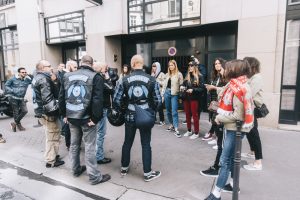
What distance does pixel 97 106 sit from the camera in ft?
12.2

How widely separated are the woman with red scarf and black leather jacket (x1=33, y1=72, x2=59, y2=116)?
2886 mm

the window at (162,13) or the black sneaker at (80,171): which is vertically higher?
the window at (162,13)

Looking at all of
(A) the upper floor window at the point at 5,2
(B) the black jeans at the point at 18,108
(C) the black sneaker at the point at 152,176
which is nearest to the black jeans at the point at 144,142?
(C) the black sneaker at the point at 152,176

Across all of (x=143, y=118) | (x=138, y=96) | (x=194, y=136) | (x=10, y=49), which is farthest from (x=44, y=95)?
(x=10, y=49)

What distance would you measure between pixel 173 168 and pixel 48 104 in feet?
8.14

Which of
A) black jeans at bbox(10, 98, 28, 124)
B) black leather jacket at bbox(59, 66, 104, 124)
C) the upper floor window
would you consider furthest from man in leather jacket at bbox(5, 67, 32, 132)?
the upper floor window

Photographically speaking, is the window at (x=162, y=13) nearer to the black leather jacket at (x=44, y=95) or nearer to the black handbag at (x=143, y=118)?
the black handbag at (x=143, y=118)

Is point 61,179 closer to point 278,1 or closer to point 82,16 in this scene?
point 278,1

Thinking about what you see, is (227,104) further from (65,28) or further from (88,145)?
(65,28)

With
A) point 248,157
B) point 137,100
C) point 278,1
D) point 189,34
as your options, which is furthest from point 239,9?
point 137,100

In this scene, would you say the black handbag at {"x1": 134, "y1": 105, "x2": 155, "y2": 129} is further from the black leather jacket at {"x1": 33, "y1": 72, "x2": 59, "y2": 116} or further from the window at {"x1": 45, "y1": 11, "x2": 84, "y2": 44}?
the window at {"x1": 45, "y1": 11, "x2": 84, "y2": 44}

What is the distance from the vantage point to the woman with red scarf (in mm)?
2980

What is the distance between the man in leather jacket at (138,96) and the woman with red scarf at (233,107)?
3.51 feet

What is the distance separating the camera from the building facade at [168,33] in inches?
261
